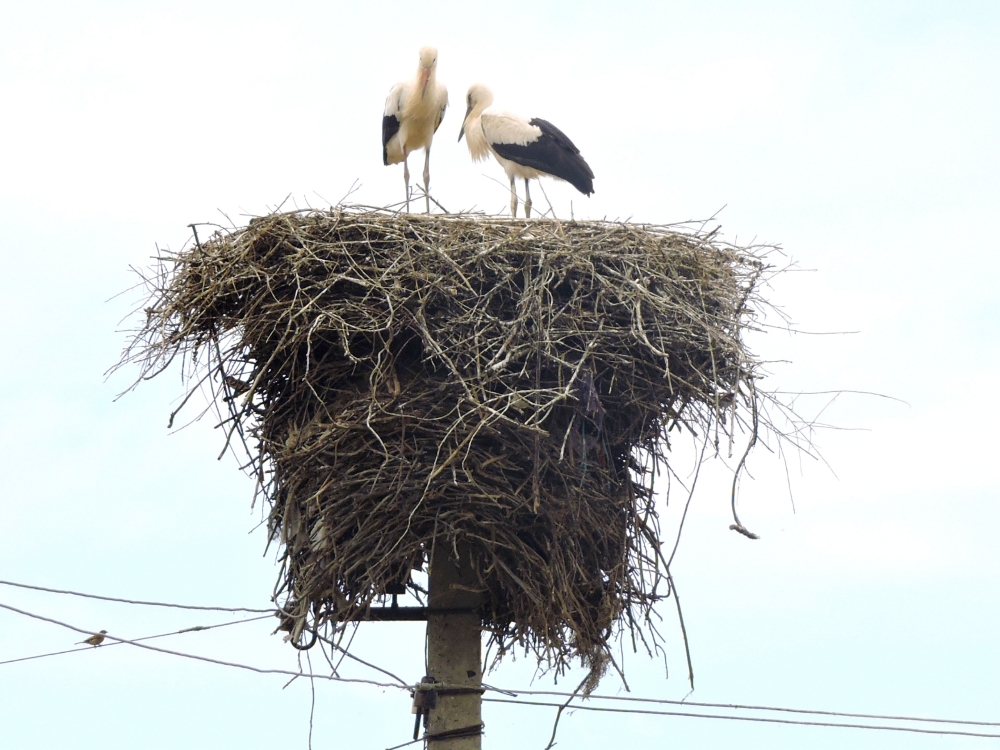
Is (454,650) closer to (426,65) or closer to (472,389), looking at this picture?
(472,389)

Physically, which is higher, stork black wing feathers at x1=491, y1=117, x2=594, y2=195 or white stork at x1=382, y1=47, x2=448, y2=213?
white stork at x1=382, y1=47, x2=448, y2=213

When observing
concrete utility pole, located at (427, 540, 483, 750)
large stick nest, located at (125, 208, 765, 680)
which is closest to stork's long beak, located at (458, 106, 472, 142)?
large stick nest, located at (125, 208, 765, 680)

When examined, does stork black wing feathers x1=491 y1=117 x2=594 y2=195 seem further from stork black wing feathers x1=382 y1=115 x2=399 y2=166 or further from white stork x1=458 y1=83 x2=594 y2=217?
stork black wing feathers x1=382 y1=115 x2=399 y2=166

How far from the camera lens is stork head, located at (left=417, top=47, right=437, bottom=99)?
748 centimetres

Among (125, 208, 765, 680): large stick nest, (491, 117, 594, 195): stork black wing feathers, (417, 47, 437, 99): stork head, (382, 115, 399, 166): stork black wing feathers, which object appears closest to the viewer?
(125, 208, 765, 680): large stick nest

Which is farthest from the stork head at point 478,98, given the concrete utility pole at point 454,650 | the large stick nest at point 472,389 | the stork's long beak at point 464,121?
the concrete utility pole at point 454,650

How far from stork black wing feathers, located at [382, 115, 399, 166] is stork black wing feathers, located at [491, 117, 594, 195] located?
73 centimetres

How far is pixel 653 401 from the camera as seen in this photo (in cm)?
518

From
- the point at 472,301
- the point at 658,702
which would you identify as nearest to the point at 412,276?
the point at 472,301

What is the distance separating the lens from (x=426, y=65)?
24.6 feet

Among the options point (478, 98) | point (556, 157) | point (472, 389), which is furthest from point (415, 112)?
point (472, 389)

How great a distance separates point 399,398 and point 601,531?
38.3 inches

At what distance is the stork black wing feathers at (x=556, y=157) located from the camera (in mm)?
7320

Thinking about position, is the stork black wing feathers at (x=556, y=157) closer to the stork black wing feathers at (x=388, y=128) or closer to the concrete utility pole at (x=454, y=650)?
the stork black wing feathers at (x=388, y=128)
